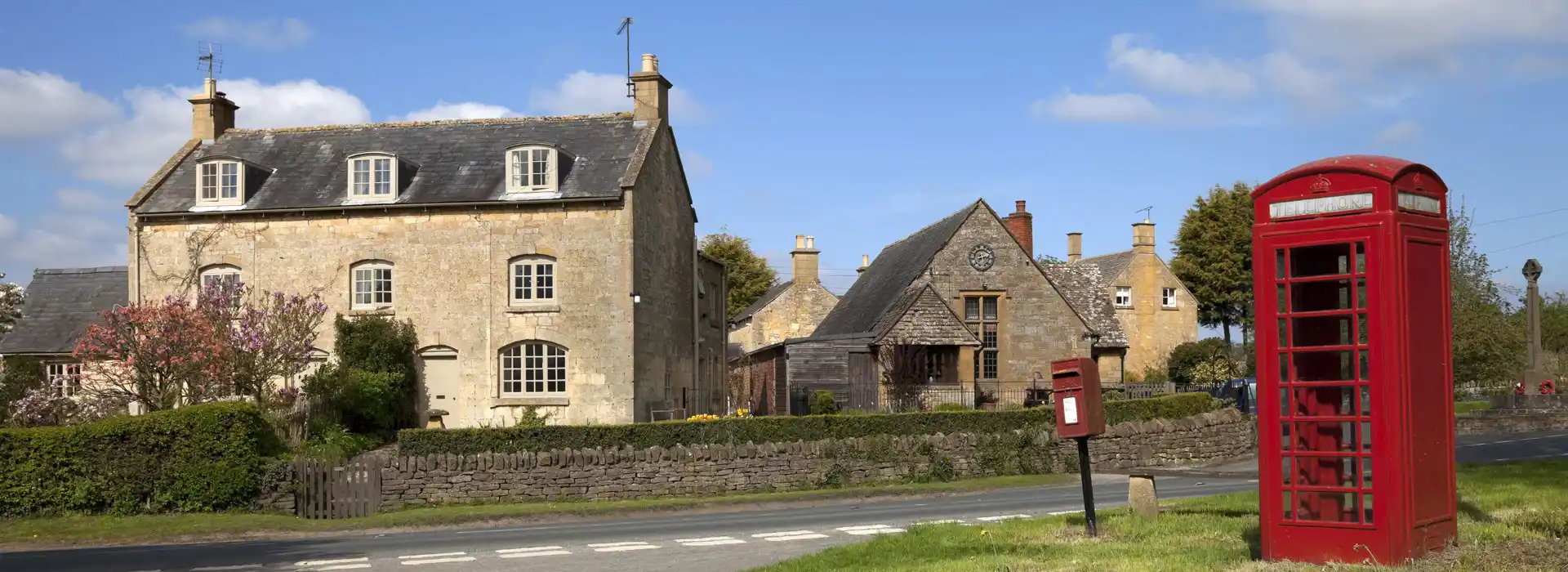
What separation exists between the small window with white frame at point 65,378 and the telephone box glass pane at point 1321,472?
29.8m

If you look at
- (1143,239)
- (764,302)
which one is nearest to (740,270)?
(764,302)

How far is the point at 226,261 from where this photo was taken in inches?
1384

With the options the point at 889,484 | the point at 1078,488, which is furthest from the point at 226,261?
the point at 1078,488

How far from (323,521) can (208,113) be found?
2117cm

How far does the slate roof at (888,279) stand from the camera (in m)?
43.5

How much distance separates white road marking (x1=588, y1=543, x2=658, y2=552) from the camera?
16250mm

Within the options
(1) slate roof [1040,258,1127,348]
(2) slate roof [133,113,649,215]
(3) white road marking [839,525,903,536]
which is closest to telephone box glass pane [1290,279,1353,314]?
(3) white road marking [839,525,903,536]

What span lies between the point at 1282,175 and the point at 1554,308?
78957 millimetres

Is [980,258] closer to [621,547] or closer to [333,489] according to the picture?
[333,489]

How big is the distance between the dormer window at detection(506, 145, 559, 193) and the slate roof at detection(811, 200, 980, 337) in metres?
12.3

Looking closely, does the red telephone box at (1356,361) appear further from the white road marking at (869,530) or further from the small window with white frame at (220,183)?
the small window with white frame at (220,183)

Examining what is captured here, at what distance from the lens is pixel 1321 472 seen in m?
10.2

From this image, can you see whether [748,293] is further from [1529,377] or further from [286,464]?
[286,464]

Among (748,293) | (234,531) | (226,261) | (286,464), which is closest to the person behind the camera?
(234,531)
